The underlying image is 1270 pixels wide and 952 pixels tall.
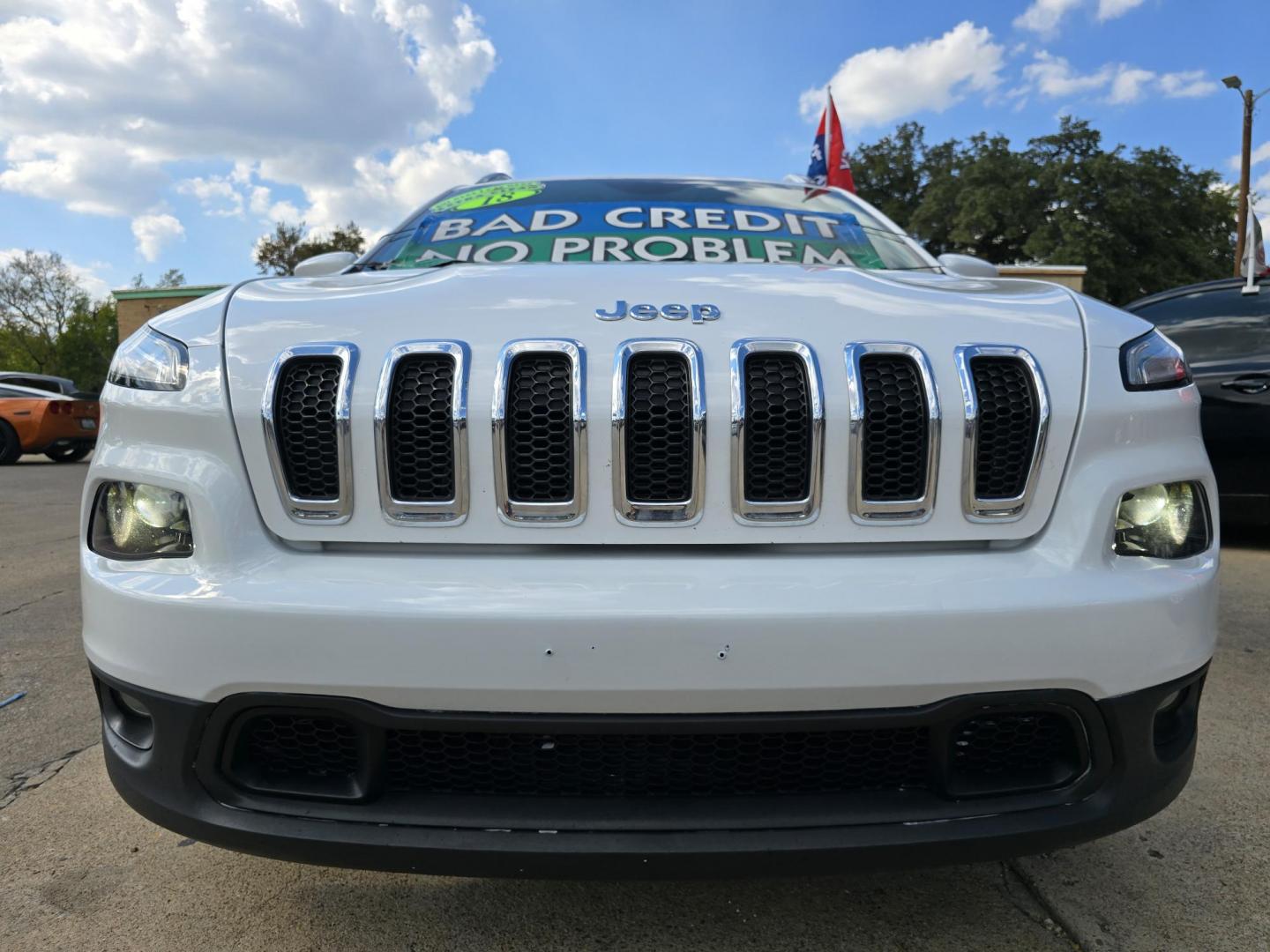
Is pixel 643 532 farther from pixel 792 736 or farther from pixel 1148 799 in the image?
pixel 1148 799

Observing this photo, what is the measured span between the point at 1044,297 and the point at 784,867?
1081mm

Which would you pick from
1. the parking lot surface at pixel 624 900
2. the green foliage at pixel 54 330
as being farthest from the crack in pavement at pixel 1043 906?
the green foliage at pixel 54 330

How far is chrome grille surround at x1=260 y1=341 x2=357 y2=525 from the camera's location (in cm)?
134

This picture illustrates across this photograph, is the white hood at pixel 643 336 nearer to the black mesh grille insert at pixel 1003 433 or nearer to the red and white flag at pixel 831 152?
the black mesh grille insert at pixel 1003 433

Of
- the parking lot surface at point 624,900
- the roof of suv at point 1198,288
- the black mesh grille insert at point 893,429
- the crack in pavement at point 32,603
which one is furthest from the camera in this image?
the roof of suv at point 1198,288

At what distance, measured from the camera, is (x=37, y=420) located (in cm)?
A: 1295

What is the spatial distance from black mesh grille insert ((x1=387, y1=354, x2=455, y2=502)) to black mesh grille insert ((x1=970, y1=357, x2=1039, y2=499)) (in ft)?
2.74

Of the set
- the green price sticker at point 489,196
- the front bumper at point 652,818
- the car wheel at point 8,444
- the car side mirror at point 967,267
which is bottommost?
the front bumper at point 652,818

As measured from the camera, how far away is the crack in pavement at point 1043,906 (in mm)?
1571

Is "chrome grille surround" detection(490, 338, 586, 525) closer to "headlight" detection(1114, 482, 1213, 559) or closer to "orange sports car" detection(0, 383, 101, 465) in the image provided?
"headlight" detection(1114, 482, 1213, 559)

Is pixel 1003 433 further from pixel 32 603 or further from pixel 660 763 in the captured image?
pixel 32 603

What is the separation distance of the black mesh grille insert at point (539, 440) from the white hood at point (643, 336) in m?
0.04

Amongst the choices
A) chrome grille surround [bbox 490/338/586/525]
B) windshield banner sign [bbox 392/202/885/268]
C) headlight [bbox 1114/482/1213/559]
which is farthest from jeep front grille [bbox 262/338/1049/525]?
windshield banner sign [bbox 392/202/885/268]

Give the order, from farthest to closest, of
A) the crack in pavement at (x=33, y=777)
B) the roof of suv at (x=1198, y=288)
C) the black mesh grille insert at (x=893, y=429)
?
1. the roof of suv at (x=1198, y=288)
2. the crack in pavement at (x=33, y=777)
3. the black mesh grille insert at (x=893, y=429)
